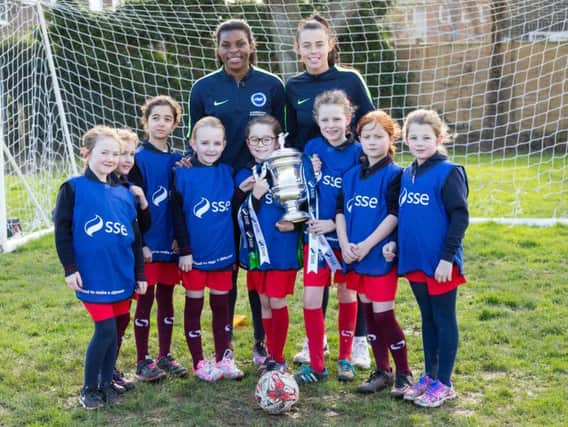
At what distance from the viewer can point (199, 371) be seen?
4.22m

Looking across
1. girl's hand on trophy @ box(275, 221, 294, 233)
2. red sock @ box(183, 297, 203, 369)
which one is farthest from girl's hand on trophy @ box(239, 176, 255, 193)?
red sock @ box(183, 297, 203, 369)

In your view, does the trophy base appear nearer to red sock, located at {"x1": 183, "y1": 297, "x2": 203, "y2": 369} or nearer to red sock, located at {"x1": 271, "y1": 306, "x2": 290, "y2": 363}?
red sock, located at {"x1": 271, "y1": 306, "x2": 290, "y2": 363}

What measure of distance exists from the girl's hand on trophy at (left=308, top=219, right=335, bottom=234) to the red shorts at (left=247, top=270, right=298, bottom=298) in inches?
10.9

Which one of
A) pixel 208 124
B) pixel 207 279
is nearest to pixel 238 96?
pixel 208 124

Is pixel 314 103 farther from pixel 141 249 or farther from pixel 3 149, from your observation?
pixel 3 149

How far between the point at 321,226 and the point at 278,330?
2.13 feet

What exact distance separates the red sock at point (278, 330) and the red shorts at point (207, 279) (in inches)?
12.4

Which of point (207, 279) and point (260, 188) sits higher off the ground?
point (260, 188)

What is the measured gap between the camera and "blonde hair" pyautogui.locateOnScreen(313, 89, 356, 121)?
3.93 metres

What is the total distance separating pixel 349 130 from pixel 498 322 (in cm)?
185

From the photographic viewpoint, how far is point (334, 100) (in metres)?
3.92

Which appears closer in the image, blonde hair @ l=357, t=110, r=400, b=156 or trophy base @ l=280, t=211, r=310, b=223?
blonde hair @ l=357, t=110, r=400, b=156

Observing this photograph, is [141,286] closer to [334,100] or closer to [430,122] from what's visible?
[334,100]

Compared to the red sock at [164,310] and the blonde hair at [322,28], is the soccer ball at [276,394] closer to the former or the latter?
the red sock at [164,310]
